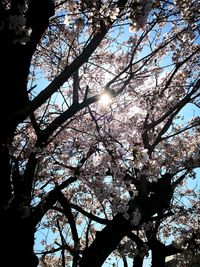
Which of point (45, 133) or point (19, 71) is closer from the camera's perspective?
point (19, 71)

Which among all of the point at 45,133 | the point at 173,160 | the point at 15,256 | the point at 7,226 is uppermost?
the point at 173,160

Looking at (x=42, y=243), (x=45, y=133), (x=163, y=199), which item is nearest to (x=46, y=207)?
(x=45, y=133)

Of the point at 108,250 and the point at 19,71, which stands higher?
the point at 19,71

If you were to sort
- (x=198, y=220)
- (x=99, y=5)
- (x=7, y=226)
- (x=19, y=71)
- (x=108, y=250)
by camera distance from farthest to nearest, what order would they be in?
(x=198, y=220), (x=108, y=250), (x=7, y=226), (x=19, y=71), (x=99, y=5)

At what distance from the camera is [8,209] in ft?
16.1

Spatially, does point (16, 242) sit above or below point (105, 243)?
below

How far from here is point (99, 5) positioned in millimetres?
3686

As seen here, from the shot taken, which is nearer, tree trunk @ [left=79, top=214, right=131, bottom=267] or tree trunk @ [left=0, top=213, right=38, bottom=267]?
tree trunk @ [left=0, top=213, right=38, bottom=267]

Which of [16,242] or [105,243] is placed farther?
[105,243]

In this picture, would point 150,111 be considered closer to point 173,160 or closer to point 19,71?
point 173,160

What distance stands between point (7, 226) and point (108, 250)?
1.80 metres

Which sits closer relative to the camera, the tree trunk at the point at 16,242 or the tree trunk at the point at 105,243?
the tree trunk at the point at 16,242

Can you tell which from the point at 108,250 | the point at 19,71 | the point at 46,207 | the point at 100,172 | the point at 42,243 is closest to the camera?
the point at 19,71

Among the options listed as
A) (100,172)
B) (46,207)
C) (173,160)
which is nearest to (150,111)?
(173,160)
